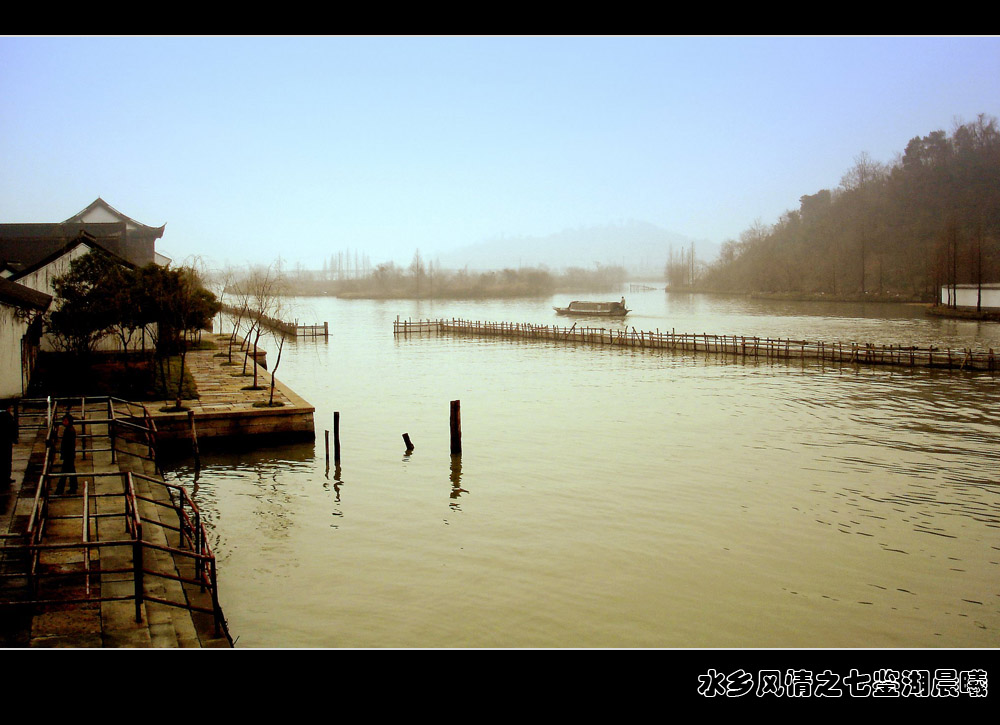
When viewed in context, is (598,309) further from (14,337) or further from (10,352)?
(10,352)

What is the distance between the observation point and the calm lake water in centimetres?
959

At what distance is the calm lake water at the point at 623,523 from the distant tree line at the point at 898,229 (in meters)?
64.3

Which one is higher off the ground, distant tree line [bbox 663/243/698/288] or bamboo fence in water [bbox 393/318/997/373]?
distant tree line [bbox 663/243/698/288]

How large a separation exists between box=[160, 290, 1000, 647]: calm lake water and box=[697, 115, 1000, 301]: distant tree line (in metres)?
64.3

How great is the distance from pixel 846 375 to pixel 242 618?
3047 centimetres

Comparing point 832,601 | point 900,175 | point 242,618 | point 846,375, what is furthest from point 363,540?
point 900,175

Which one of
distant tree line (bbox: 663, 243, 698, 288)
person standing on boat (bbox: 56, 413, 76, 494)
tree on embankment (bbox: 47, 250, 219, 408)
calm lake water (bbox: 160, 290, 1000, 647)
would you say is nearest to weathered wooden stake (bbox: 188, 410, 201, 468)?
calm lake water (bbox: 160, 290, 1000, 647)

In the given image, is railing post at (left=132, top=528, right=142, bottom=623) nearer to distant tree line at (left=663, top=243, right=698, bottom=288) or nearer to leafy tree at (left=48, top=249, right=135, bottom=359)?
leafy tree at (left=48, top=249, right=135, bottom=359)

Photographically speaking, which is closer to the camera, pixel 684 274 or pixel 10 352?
pixel 10 352

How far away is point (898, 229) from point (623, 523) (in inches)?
4215

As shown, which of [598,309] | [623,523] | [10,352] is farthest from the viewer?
[598,309]

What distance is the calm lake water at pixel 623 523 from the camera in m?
9.59

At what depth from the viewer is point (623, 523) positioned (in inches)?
524

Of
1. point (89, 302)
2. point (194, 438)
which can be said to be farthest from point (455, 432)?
point (89, 302)
